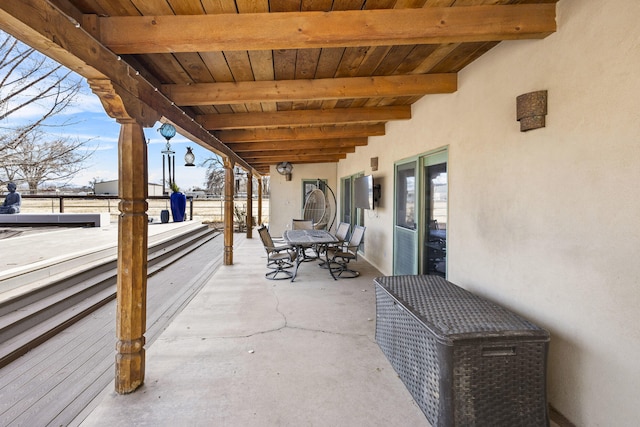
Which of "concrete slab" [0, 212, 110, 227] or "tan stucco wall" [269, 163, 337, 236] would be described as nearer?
"concrete slab" [0, 212, 110, 227]

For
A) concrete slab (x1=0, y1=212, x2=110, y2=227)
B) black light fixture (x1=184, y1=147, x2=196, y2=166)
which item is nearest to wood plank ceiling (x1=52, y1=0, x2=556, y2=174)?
black light fixture (x1=184, y1=147, x2=196, y2=166)

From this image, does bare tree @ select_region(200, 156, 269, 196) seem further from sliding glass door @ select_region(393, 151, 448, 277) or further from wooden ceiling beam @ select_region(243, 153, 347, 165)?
sliding glass door @ select_region(393, 151, 448, 277)

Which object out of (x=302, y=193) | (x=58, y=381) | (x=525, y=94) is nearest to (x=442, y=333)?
(x=525, y=94)

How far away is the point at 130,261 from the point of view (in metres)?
2.09

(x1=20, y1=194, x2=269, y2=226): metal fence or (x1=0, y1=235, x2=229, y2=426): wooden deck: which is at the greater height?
(x1=20, y1=194, x2=269, y2=226): metal fence

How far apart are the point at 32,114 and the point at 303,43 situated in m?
3.81

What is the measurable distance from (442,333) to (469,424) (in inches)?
19.5

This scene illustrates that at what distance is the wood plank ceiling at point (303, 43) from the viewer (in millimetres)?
1724

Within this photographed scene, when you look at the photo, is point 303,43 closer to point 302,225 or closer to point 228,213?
point 228,213

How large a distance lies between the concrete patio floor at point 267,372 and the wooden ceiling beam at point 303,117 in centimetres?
233

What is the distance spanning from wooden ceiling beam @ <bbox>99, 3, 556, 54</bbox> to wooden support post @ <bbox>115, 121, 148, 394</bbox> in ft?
2.08

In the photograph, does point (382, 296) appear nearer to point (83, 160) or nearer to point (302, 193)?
point (83, 160)

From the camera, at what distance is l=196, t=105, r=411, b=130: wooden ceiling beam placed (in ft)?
12.7

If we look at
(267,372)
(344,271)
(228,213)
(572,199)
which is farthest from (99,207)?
(572,199)
